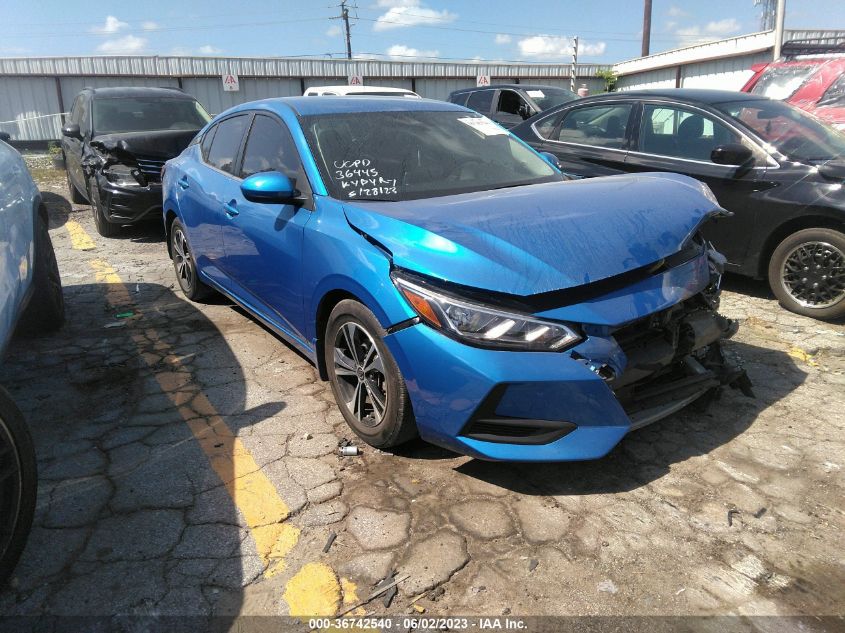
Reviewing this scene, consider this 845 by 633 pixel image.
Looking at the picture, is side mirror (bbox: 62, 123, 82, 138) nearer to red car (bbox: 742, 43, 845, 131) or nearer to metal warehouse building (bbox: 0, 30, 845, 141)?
red car (bbox: 742, 43, 845, 131)

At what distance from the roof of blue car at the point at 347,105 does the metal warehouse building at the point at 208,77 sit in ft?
63.7

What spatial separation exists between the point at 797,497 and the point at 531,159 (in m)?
2.33

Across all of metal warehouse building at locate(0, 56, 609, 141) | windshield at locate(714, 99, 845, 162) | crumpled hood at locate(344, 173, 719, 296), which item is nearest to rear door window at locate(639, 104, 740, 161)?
windshield at locate(714, 99, 845, 162)

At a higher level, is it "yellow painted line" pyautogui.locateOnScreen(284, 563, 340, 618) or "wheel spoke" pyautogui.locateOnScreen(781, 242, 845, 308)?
Answer: "wheel spoke" pyautogui.locateOnScreen(781, 242, 845, 308)

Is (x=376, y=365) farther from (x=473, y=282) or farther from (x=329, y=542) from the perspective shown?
(x=329, y=542)

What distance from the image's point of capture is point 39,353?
4.29 m

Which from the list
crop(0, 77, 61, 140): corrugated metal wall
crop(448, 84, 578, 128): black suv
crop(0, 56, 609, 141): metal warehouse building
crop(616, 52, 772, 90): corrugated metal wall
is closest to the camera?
crop(448, 84, 578, 128): black suv

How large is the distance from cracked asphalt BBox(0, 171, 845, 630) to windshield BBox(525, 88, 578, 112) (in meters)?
7.32

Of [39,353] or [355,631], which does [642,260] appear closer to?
[355,631]

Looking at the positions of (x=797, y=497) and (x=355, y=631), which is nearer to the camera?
(x=355, y=631)

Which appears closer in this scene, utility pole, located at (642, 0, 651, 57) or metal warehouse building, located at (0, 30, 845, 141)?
metal warehouse building, located at (0, 30, 845, 141)

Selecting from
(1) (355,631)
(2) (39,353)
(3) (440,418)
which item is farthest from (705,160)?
(2) (39,353)

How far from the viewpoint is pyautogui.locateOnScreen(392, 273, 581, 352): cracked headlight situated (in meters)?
2.35

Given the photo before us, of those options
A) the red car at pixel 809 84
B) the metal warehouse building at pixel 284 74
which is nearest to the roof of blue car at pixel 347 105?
the red car at pixel 809 84
